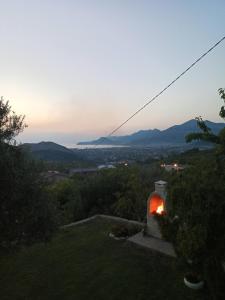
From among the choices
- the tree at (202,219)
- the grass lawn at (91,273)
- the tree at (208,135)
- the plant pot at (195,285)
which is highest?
the tree at (208,135)

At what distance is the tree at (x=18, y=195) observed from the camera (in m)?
6.72

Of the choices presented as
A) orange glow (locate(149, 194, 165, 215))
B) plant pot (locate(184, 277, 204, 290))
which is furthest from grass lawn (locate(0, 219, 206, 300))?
orange glow (locate(149, 194, 165, 215))

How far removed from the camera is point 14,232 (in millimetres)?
7348

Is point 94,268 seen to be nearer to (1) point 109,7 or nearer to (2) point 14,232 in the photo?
(2) point 14,232

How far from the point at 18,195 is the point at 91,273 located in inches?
187

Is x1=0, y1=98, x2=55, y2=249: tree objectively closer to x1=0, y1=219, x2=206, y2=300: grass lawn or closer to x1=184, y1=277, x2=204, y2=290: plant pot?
x1=0, y1=219, x2=206, y2=300: grass lawn

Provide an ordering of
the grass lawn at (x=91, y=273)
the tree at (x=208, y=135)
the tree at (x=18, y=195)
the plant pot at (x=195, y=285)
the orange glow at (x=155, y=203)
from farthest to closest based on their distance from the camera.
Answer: the orange glow at (x=155, y=203) → the tree at (x=208, y=135) → the grass lawn at (x=91, y=273) → the plant pot at (x=195, y=285) → the tree at (x=18, y=195)

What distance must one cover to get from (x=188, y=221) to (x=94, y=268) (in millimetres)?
5923

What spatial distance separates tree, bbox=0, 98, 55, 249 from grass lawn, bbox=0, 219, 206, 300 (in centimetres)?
245

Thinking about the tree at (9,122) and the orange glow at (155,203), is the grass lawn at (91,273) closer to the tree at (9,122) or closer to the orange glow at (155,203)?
the orange glow at (155,203)

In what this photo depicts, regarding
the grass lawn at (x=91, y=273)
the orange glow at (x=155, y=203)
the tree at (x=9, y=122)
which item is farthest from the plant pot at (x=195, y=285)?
the tree at (x=9, y=122)

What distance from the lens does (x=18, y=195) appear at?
704 cm

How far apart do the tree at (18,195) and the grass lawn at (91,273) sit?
8.04ft

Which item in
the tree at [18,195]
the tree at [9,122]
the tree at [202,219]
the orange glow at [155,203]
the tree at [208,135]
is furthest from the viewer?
the orange glow at [155,203]
